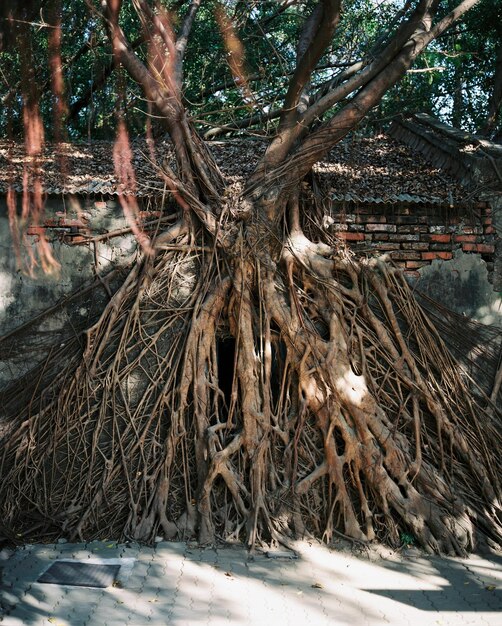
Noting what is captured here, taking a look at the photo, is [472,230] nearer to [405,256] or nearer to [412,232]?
[412,232]

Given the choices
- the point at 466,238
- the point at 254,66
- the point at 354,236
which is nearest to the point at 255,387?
the point at 354,236

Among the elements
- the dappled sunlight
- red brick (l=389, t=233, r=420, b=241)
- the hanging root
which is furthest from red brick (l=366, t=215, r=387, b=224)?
the dappled sunlight

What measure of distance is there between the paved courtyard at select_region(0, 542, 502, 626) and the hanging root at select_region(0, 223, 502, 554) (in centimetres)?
31

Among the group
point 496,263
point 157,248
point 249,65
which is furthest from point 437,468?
point 249,65

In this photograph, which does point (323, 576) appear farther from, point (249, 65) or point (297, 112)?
point (249, 65)

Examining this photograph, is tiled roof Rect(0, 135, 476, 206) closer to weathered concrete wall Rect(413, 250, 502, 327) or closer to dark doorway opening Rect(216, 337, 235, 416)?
weathered concrete wall Rect(413, 250, 502, 327)

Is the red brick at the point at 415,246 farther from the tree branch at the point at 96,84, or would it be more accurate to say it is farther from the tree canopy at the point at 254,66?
the tree branch at the point at 96,84

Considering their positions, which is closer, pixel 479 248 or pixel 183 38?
pixel 479 248

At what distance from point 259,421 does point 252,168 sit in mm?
3136

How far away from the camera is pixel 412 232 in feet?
24.7

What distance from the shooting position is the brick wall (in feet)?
24.6

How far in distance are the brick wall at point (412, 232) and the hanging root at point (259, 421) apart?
41 centimetres

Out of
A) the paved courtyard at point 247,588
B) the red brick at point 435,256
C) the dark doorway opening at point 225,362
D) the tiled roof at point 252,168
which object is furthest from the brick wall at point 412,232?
the paved courtyard at point 247,588

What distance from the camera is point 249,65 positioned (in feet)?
38.7
